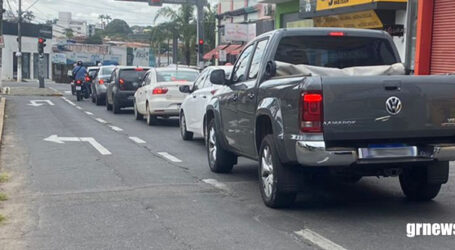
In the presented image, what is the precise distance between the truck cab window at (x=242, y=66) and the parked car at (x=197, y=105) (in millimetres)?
3268

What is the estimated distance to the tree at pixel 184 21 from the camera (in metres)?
53.8

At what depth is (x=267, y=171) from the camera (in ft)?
Answer: 23.9

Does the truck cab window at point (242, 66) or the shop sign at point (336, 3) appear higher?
the shop sign at point (336, 3)

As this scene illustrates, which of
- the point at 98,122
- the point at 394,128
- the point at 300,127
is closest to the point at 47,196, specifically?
the point at 300,127

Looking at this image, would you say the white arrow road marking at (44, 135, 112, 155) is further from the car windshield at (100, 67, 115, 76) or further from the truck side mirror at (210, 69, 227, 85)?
the car windshield at (100, 67, 115, 76)

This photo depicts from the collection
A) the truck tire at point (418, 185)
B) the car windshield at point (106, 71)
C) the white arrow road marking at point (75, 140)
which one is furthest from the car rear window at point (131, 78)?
the truck tire at point (418, 185)

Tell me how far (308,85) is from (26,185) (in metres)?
4.64

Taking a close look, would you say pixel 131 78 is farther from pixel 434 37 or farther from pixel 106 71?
pixel 434 37

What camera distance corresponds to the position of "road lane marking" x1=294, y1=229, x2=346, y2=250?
224 inches

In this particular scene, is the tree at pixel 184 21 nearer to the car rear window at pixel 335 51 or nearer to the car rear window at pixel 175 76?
the car rear window at pixel 175 76

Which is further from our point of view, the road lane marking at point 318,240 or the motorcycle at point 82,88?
the motorcycle at point 82,88

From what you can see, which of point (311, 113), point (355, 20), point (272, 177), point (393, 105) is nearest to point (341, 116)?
point (311, 113)

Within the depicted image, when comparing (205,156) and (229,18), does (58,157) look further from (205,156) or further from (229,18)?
(229,18)

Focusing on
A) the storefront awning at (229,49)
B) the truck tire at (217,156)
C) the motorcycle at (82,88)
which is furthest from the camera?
the storefront awning at (229,49)
